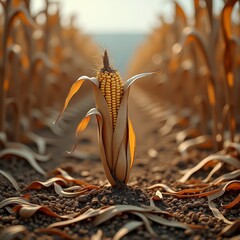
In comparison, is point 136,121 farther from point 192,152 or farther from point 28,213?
point 28,213

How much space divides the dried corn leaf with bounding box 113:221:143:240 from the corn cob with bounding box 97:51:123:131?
714 mm

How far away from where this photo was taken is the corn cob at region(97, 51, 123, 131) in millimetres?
2547

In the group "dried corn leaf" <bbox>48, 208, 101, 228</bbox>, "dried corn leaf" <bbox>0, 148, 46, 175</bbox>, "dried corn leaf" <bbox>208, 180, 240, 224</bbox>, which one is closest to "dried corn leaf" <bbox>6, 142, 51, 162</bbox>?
"dried corn leaf" <bbox>0, 148, 46, 175</bbox>

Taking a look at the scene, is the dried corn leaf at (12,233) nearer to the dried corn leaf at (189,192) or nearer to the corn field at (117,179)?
the corn field at (117,179)

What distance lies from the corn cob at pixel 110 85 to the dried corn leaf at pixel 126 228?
71cm

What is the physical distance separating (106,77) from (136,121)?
6420 mm

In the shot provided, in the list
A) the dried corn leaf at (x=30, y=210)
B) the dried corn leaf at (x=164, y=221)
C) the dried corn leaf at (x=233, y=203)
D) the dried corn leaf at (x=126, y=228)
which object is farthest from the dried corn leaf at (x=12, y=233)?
the dried corn leaf at (x=233, y=203)

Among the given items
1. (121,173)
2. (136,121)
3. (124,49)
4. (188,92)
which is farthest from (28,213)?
(124,49)

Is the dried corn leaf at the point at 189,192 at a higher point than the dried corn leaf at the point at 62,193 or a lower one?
lower

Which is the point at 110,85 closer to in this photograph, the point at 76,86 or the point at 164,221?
the point at 76,86

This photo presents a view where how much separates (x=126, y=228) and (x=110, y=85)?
0.84 meters

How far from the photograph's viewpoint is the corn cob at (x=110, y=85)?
2.55 metres

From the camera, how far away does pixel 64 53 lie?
8.94 metres

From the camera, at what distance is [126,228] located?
83.5 inches
